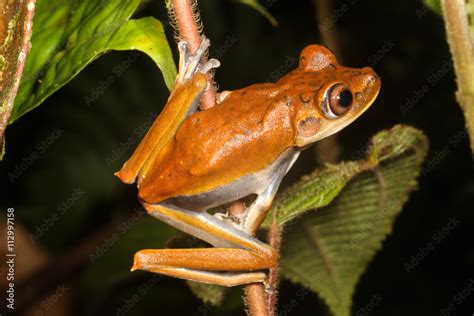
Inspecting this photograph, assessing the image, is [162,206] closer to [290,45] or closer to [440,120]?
[440,120]

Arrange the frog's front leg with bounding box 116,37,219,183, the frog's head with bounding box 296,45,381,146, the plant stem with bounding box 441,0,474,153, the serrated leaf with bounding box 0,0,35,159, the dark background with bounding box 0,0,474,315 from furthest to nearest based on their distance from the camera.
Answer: the dark background with bounding box 0,0,474,315
the frog's head with bounding box 296,45,381,146
the frog's front leg with bounding box 116,37,219,183
the plant stem with bounding box 441,0,474,153
the serrated leaf with bounding box 0,0,35,159

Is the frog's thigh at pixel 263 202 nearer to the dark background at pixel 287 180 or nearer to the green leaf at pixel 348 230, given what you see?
the green leaf at pixel 348 230

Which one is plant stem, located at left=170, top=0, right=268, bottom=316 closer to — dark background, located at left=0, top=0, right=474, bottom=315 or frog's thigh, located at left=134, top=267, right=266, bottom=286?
frog's thigh, located at left=134, top=267, right=266, bottom=286

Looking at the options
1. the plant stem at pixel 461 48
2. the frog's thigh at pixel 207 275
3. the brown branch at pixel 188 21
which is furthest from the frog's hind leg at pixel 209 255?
the plant stem at pixel 461 48

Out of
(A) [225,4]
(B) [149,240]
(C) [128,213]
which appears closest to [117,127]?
(C) [128,213]

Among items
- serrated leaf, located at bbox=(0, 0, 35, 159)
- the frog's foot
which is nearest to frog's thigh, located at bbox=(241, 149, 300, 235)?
the frog's foot
